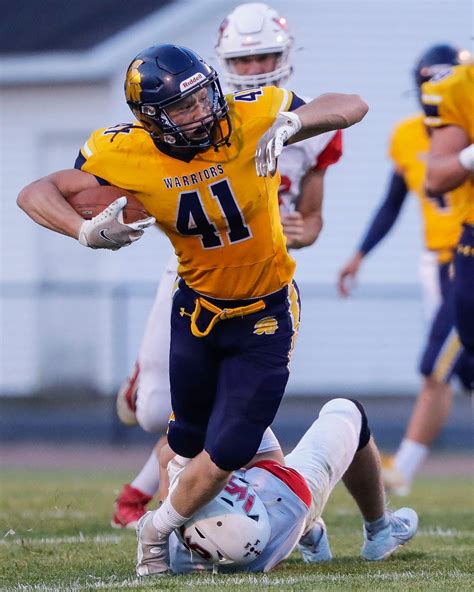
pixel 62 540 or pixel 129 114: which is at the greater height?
pixel 129 114

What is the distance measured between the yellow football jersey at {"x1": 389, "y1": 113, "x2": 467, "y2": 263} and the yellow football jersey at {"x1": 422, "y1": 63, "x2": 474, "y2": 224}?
84.7 inches

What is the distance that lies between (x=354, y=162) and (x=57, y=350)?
13.0ft

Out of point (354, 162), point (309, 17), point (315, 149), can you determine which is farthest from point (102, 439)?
point (315, 149)

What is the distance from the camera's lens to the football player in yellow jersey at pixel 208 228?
12.8 ft

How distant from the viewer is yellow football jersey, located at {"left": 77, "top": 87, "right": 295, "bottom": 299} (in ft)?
13.2

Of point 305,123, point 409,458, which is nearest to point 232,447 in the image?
point 305,123

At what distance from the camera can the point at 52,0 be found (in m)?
A: 16.0

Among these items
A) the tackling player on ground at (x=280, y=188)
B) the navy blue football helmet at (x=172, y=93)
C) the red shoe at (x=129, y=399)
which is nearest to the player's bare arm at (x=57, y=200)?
the navy blue football helmet at (x=172, y=93)

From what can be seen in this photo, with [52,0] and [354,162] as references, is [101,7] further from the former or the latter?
[354,162]

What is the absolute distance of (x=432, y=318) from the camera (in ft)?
23.6

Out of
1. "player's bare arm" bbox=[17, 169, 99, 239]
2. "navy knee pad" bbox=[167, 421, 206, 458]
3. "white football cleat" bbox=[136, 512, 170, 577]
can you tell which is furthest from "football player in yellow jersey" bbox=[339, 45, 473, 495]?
"player's bare arm" bbox=[17, 169, 99, 239]

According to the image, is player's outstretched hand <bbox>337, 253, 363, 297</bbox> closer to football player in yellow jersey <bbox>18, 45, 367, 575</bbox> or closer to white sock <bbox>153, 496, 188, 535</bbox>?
football player in yellow jersey <bbox>18, 45, 367, 575</bbox>

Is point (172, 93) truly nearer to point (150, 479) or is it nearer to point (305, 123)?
point (305, 123)

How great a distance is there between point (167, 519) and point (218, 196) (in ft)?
3.15
